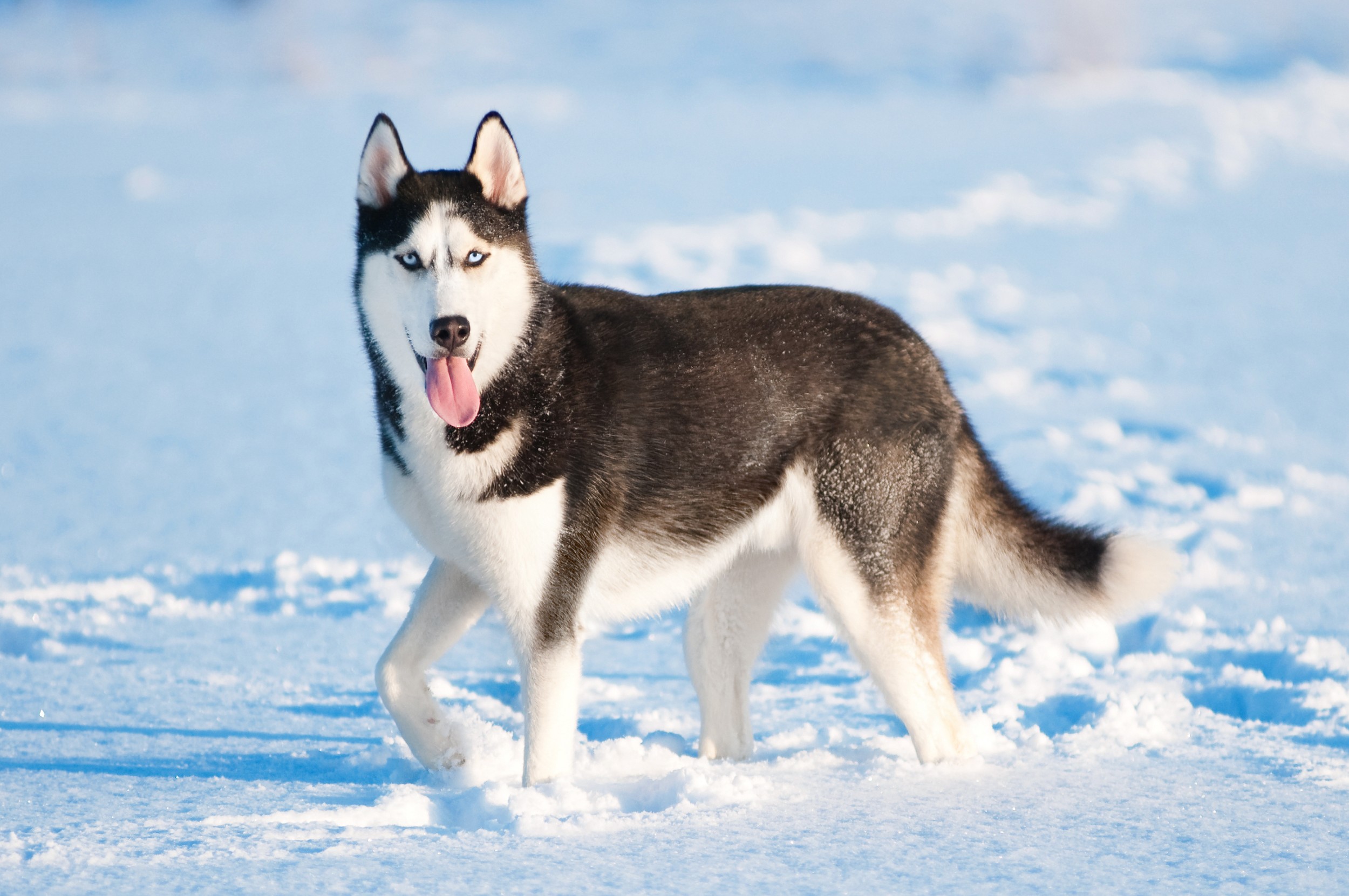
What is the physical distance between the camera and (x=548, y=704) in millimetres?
3416

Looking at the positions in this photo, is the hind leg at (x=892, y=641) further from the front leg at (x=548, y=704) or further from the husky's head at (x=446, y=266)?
the husky's head at (x=446, y=266)

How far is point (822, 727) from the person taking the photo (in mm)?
4285

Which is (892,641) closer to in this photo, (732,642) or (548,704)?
(732,642)

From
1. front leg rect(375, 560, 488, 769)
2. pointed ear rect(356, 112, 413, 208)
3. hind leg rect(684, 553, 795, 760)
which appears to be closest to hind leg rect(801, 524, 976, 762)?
Answer: hind leg rect(684, 553, 795, 760)

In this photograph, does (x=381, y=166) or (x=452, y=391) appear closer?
(x=452, y=391)

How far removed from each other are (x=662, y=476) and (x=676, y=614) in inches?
84.3

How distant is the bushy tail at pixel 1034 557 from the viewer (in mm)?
3836

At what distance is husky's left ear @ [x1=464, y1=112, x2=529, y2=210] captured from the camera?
341 cm

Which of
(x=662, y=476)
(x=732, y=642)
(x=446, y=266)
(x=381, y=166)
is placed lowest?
(x=732, y=642)

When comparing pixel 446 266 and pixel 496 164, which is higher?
pixel 496 164

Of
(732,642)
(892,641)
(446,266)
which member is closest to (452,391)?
(446,266)

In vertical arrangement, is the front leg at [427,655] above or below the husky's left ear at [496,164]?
below

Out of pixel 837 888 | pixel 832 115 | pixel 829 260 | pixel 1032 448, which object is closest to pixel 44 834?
pixel 837 888

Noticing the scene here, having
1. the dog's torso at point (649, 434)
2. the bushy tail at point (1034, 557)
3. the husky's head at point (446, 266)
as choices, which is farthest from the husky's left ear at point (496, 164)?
the bushy tail at point (1034, 557)
